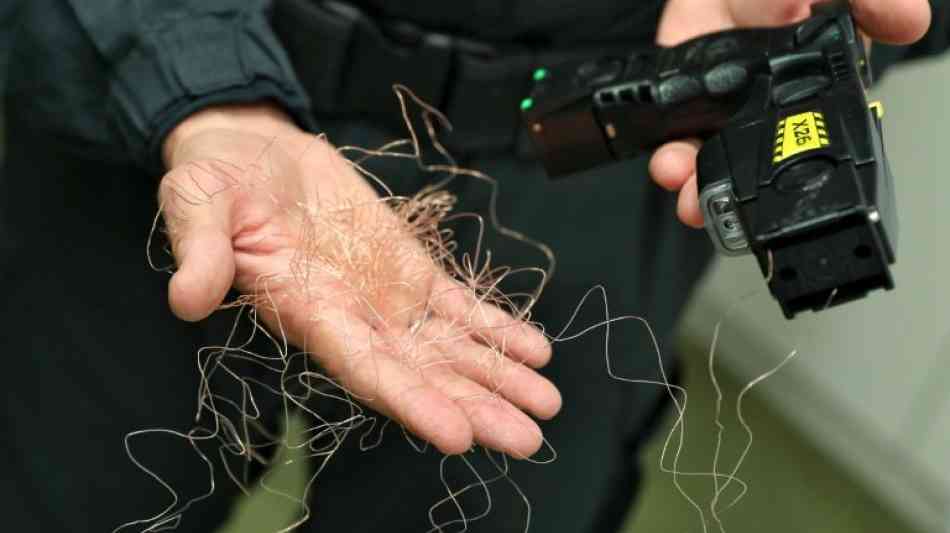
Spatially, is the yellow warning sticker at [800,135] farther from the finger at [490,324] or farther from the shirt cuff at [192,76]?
the shirt cuff at [192,76]

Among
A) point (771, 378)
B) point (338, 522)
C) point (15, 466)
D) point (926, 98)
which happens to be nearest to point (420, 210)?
point (338, 522)

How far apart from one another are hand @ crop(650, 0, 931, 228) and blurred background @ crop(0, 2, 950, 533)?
146 mm

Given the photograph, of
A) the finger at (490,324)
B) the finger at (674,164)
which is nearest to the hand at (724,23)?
the finger at (674,164)

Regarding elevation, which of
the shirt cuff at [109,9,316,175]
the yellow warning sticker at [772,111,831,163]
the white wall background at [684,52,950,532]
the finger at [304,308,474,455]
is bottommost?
the white wall background at [684,52,950,532]

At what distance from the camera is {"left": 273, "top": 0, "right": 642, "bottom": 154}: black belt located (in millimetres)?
783

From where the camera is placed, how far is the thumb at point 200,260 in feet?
1.68

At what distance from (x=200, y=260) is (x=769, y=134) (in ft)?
1.05

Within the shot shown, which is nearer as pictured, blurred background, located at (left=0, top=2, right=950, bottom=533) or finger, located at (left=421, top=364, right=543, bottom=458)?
finger, located at (left=421, top=364, right=543, bottom=458)

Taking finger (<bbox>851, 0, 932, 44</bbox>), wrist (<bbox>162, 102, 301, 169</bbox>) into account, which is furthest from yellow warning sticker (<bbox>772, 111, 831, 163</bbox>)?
wrist (<bbox>162, 102, 301, 169</bbox>)

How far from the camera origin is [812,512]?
3.02 ft

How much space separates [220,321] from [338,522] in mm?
177

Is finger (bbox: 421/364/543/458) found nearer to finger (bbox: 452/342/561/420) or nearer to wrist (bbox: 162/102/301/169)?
finger (bbox: 452/342/561/420)

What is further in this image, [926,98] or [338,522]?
[926,98]

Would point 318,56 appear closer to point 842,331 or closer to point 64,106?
point 64,106
